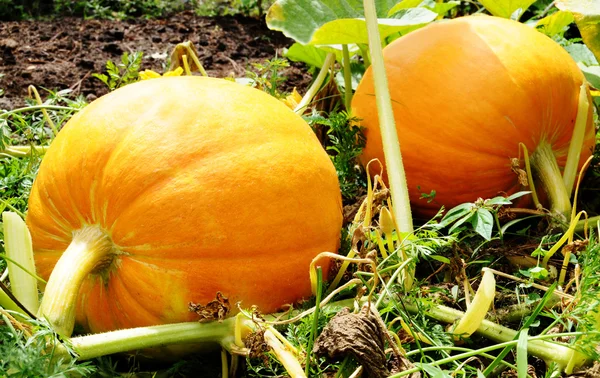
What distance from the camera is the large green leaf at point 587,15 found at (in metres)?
1.92

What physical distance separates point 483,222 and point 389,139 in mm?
356

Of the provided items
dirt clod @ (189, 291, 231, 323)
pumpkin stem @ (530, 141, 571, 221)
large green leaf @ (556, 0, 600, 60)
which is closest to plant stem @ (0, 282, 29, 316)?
dirt clod @ (189, 291, 231, 323)

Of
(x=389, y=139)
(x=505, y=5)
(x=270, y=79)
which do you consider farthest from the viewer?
(x=270, y=79)

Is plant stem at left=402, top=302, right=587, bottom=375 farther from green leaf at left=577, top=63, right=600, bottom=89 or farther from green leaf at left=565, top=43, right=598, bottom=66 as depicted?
green leaf at left=565, top=43, right=598, bottom=66

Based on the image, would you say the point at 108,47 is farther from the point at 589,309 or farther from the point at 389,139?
the point at 589,309

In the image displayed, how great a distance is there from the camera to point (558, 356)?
1351 mm

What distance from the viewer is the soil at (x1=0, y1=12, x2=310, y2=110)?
3.54 meters

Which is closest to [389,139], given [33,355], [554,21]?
[33,355]

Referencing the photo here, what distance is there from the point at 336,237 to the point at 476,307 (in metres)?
0.46

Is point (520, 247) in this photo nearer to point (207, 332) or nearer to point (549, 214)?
point (549, 214)

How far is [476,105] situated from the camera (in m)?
1.94

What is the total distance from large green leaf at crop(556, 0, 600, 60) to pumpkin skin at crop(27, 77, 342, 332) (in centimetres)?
89

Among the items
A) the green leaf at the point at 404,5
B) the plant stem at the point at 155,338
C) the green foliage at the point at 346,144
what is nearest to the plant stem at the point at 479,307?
the plant stem at the point at 155,338

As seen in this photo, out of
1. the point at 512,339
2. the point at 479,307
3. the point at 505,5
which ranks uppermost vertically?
the point at 505,5
